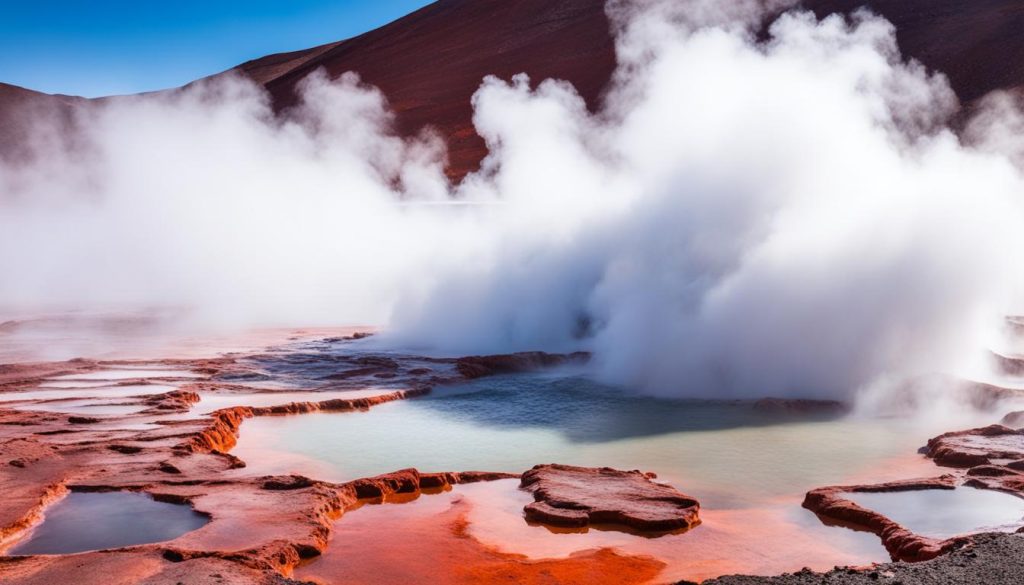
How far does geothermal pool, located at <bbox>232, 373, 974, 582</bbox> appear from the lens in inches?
196

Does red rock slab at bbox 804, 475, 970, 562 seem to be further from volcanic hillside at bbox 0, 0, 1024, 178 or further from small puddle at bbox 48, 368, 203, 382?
volcanic hillside at bbox 0, 0, 1024, 178

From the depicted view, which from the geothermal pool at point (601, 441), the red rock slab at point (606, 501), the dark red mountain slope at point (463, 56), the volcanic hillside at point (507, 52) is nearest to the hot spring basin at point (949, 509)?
the geothermal pool at point (601, 441)

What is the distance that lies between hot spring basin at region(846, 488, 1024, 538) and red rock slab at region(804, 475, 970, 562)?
2.6 inches

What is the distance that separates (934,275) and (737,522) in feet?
18.0

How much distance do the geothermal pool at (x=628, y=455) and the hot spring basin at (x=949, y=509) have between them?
1.13 feet

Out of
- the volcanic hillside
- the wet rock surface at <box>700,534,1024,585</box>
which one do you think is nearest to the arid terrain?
the wet rock surface at <box>700,534,1024,585</box>

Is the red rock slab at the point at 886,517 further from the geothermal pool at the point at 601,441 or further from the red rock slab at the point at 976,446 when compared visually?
the red rock slab at the point at 976,446

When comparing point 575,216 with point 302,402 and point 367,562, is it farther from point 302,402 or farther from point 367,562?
point 367,562

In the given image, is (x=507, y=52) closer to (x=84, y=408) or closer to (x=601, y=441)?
(x=84, y=408)

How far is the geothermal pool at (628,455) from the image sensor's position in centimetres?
498

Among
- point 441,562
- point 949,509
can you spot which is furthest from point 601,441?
point 441,562

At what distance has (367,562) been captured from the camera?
4.74 m

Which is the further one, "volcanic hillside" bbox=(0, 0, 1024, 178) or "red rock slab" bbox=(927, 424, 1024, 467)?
"volcanic hillside" bbox=(0, 0, 1024, 178)

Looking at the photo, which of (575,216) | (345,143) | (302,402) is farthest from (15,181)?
(302,402)
